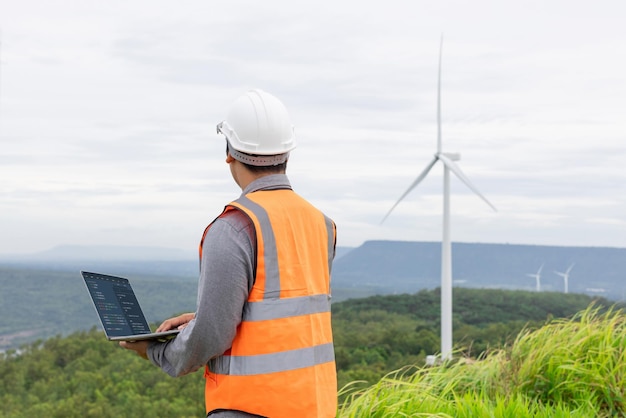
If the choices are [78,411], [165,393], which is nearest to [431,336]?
[165,393]

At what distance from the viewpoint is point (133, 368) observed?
28609mm

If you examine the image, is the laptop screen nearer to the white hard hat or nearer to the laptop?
the laptop

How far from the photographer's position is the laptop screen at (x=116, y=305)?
3283 millimetres

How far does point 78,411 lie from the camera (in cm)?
2423

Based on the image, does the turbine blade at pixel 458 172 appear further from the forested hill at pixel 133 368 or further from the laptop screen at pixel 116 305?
the laptop screen at pixel 116 305

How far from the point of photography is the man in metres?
3.03

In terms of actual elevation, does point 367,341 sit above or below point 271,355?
below

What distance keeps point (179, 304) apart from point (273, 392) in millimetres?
46685

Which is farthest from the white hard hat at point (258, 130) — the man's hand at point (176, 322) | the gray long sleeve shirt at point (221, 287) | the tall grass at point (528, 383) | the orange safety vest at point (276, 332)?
the tall grass at point (528, 383)

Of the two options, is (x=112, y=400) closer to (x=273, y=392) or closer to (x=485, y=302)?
(x=273, y=392)

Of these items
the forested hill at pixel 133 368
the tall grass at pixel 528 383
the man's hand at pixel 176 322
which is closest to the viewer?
the man's hand at pixel 176 322

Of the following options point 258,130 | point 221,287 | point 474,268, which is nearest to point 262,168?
point 258,130

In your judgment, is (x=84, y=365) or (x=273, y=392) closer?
(x=273, y=392)

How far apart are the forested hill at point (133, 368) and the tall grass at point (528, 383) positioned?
8.89 metres
